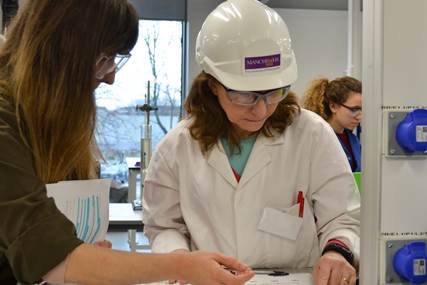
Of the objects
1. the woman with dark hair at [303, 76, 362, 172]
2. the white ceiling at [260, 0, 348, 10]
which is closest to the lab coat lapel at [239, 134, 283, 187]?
the woman with dark hair at [303, 76, 362, 172]

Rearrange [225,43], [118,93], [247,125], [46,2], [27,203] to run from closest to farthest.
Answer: [27,203] → [46,2] → [225,43] → [247,125] → [118,93]

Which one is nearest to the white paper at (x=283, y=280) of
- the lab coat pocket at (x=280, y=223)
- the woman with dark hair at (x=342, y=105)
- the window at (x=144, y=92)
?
the lab coat pocket at (x=280, y=223)

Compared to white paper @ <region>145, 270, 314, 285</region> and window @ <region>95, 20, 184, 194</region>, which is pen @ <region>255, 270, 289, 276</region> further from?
window @ <region>95, 20, 184, 194</region>

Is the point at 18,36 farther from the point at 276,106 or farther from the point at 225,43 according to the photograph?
the point at 276,106

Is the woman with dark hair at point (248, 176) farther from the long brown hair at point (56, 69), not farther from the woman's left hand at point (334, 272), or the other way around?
the long brown hair at point (56, 69)

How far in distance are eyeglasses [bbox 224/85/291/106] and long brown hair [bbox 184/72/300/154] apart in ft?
0.51

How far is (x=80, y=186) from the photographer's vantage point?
109 centimetres

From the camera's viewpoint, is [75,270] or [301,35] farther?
[301,35]

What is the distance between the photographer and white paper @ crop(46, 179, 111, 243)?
105 centimetres

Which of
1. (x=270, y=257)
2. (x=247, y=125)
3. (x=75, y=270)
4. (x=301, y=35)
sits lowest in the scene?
(x=270, y=257)

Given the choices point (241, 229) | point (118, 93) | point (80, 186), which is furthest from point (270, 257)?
point (118, 93)

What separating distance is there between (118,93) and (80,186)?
471 centimetres

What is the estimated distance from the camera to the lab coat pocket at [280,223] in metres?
1.38

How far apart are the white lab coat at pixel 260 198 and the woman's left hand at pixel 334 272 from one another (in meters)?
0.11
